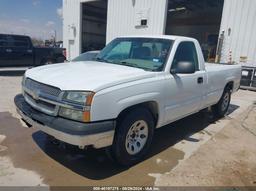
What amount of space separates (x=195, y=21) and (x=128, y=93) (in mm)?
22854

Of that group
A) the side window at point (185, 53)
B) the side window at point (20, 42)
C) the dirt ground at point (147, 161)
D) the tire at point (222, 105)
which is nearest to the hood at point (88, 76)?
the side window at point (185, 53)

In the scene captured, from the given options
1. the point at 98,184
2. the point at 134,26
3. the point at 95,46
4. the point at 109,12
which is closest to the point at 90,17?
the point at 95,46

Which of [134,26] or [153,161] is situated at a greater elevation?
[134,26]

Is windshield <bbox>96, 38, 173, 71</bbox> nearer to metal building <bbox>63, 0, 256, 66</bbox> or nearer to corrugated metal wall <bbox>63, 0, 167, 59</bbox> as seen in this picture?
metal building <bbox>63, 0, 256, 66</bbox>

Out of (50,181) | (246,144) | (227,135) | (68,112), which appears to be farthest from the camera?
(227,135)

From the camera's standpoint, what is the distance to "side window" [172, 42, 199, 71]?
400cm

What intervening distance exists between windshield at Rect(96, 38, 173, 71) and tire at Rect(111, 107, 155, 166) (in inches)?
32.0

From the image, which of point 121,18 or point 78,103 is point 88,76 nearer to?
point 78,103

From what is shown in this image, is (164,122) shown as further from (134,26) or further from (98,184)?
(134,26)

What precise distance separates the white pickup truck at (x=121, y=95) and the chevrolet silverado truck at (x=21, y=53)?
8.71 meters

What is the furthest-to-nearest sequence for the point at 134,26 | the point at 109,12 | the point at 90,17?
the point at 90,17, the point at 109,12, the point at 134,26

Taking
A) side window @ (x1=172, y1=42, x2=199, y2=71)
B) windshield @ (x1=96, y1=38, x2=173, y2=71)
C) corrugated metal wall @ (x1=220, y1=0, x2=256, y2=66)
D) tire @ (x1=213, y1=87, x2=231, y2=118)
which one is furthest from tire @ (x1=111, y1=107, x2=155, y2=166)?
corrugated metal wall @ (x1=220, y1=0, x2=256, y2=66)

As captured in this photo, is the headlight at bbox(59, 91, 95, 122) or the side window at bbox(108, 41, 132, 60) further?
the side window at bbox(108, 41, 132, 60)

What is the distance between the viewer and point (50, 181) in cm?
295
